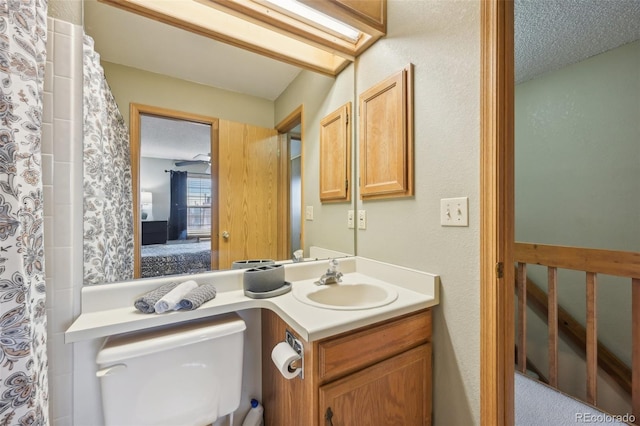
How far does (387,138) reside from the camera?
133cm

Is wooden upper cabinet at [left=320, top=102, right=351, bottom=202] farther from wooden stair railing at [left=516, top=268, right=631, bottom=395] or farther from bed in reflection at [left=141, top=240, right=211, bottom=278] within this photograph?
wooden stair railing at [left=516, top=268, right=631, bottom=395]

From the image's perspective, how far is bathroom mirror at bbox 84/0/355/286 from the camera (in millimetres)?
1036

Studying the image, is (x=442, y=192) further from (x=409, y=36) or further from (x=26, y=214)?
(x=26, y=214)

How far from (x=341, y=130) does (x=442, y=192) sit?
0.80 metres

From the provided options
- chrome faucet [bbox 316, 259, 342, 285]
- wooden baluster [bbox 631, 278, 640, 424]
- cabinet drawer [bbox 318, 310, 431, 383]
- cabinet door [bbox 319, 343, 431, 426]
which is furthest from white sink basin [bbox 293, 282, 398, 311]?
wooden baluster [bbox 631, 278, 640, 424]

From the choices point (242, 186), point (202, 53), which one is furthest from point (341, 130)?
point (202, 53)

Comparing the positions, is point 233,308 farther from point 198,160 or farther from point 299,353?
point 198,160

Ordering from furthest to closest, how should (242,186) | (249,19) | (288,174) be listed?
1. (288,174)
2. (242,186)
3. (249,19)

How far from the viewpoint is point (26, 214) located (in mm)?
653

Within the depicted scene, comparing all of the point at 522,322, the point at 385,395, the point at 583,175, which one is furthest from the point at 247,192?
the point at 583,175

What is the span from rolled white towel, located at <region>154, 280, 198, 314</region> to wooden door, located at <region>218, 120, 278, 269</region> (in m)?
0.24

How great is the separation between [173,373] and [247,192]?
0.82 meters

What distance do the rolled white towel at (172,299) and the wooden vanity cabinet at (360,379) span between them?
38cm

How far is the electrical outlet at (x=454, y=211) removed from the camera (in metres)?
0.98
